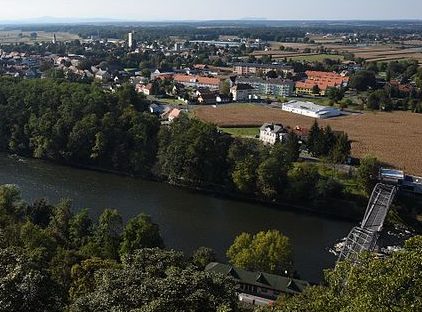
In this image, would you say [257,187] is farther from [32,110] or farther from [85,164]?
[32,110]

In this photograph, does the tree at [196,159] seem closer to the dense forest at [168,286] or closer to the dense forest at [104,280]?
the dense forest at [104,280]

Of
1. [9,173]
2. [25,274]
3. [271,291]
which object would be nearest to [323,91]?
[9,173]

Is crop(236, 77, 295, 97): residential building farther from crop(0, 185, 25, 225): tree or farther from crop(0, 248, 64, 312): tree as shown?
crop(0, 248, 64, 312): tree

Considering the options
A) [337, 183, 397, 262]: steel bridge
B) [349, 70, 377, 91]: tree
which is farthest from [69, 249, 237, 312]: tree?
[349, 70, 377, 91]: tree

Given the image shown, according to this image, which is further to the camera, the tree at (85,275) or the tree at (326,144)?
the tree at (326,144)

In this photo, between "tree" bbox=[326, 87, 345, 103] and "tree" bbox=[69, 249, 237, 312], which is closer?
"tree" bbox=[69, 249, 237, 312]

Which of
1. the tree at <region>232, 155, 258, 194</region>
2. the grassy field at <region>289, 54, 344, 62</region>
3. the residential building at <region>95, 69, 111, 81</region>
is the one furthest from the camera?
the grassy field at <region>289, 54, 344, 62</region>

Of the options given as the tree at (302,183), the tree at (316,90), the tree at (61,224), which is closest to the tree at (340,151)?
the tree at (302,183)
